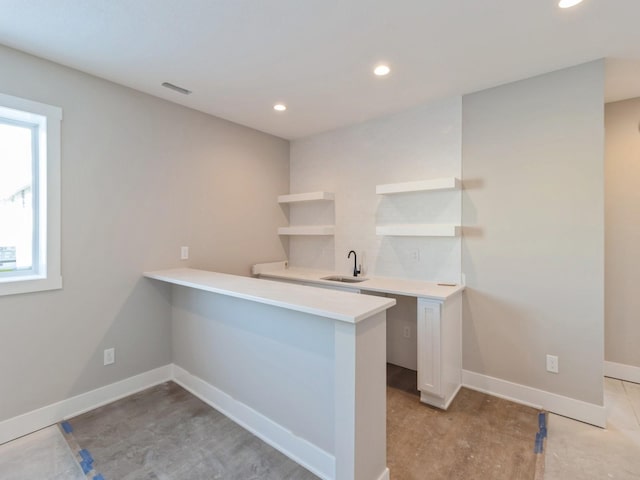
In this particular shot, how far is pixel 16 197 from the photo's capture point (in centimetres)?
216

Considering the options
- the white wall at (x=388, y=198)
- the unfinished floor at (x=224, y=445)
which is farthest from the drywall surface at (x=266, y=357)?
the white wall at (x=388, y=198)

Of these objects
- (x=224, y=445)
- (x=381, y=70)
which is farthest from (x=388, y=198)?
(x=224, y=445)

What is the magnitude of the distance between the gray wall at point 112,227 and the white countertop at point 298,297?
46 centimetres

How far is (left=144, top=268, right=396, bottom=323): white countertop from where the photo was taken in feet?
4.75

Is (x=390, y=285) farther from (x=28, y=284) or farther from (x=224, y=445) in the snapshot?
(x=28, y=284)

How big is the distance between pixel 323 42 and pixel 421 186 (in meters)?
1.46

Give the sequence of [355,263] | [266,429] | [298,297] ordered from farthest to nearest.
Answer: [355,263]
[266,429]
[298,297]

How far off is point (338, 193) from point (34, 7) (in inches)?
108

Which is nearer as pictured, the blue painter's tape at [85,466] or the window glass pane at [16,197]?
the blue painter's tape at [85,466]

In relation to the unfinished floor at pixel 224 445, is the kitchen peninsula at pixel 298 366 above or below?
above

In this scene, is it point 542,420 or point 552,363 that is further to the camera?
point 552,363

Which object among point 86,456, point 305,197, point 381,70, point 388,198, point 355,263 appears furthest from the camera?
point 305,197

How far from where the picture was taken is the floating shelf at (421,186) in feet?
8.61

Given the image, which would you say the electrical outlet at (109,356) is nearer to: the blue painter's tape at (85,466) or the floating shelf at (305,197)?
the blue painter's tape at (85,466)
